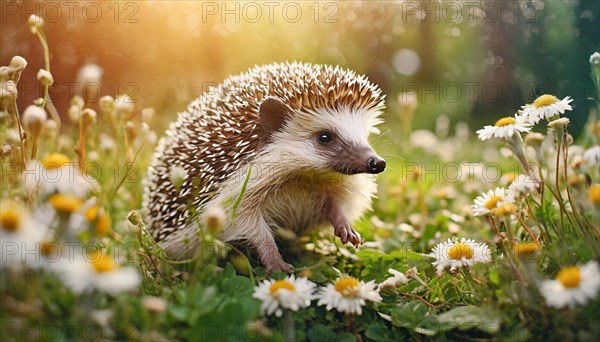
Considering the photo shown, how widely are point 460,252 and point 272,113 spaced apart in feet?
3.61

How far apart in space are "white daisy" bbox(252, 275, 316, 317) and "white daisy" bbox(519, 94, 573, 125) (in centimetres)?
111

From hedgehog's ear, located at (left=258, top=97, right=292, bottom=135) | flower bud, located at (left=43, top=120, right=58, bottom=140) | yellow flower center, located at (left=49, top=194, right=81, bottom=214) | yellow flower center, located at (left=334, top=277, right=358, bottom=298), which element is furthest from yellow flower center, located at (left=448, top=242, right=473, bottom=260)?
flower bud, located at (left=43, top=120, right=58, bottom=140)

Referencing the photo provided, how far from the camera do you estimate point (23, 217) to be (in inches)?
65.8

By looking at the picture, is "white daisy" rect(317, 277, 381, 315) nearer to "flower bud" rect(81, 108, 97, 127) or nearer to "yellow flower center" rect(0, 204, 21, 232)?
"yellow flower center" rect(0, 204, 21, 232)

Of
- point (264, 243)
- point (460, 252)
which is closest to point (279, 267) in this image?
point (264, 243)

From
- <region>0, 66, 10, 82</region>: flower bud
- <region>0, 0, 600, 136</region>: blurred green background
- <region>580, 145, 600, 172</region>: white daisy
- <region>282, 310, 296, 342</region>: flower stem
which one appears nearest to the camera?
<region>580, 145, 600, 172</region>: white daisy

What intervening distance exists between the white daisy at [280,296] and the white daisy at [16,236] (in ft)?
2.65

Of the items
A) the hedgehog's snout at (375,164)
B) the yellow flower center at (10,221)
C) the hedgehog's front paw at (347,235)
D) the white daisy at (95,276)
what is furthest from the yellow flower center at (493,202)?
the yellow flower center at (10,221)

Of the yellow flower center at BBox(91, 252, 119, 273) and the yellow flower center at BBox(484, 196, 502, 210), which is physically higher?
the yellow flower center at BBox(484, 196, 502, 210)

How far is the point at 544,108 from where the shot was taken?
245cm

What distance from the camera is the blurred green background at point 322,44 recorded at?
4.84 meters

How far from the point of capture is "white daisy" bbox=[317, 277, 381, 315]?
227 centimetres

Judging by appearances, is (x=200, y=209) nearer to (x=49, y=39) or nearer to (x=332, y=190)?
(x=332, y=190)

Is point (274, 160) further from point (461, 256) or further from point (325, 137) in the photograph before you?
point (461, 256)
